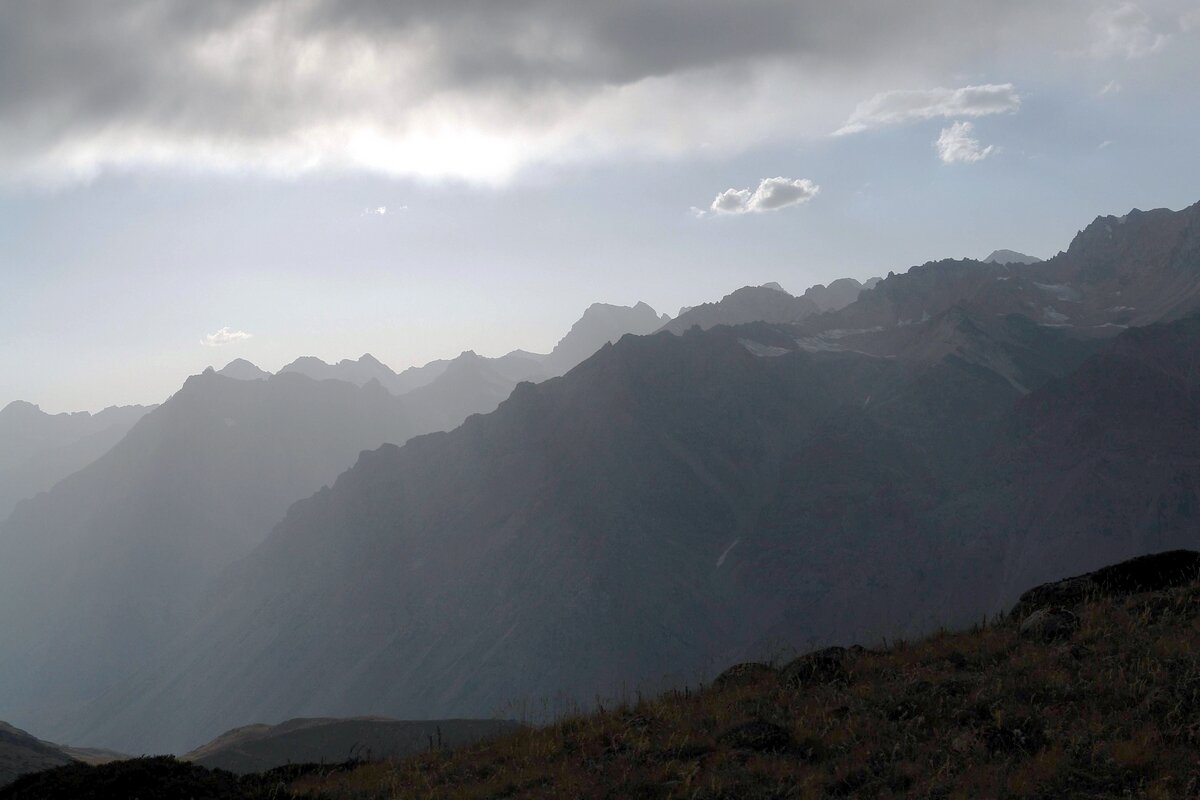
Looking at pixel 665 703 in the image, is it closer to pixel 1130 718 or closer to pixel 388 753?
pixel 388 753

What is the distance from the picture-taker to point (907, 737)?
1162cm

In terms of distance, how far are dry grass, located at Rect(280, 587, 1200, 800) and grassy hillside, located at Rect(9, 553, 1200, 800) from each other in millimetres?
27

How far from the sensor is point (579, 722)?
14133 mm

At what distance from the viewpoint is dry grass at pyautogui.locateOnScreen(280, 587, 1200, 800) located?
10.5 m

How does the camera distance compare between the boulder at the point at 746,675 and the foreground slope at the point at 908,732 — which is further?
the boulder at the point at 746,675

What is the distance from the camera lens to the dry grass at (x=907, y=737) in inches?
412

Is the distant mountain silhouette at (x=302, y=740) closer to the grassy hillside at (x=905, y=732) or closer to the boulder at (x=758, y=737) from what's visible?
the grassy hillside at (x=905, y=732)

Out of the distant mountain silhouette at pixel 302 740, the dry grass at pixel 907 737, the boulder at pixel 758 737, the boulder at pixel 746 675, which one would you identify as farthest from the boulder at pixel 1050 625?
the distant mountain silhouette at pixel 302 740

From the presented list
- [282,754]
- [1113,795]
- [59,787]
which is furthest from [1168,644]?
[282,754]

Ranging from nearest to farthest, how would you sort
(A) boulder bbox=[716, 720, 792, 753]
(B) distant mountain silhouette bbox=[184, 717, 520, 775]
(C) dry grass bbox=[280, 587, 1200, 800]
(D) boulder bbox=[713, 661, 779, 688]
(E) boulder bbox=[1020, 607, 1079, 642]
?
(C) dry grass bbox=[280, 587, 1200, 800] → (A) boulder bbox=[716, 720, 792, 753] → (E) boulder bbox=[1020, 607, 1079, 642] → (D) boulder bbox=[713, 661, 779, 688] → (B) distant mountain silhouette bbox=[184, 717, 520, 775]

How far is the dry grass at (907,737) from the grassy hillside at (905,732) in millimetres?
27

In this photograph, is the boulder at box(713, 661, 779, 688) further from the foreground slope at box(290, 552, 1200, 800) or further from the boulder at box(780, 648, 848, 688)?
the boulder at box(780, 648, 848, 688)

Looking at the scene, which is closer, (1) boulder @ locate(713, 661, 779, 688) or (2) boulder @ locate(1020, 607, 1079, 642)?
(2) boulder @ locate(1020, 607, 1079, 642)

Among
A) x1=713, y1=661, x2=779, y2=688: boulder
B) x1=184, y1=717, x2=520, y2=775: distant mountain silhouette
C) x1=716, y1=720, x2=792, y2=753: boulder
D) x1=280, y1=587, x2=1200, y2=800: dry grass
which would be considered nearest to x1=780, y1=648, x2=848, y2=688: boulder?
x1=280, y1=587, x2=1200, y2=800: dry grass
